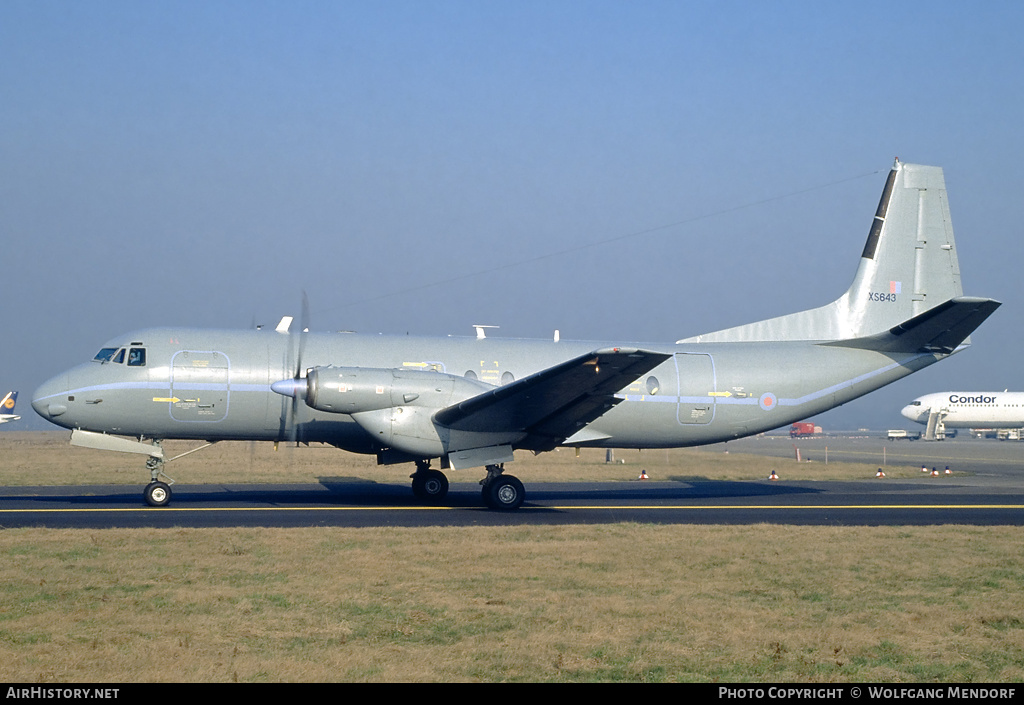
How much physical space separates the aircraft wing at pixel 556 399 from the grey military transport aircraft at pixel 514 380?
0.04 metres

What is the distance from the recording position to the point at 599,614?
28.1ft

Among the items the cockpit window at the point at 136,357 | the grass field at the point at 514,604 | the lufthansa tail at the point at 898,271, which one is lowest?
the grass field at the point at 514,604

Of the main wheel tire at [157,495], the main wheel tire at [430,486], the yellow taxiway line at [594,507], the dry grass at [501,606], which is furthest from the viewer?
the main wheel tire at [430,486]

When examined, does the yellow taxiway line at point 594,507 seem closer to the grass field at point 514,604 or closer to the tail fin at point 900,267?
the grass field at point 514,604

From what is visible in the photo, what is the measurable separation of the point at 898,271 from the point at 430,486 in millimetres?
12377

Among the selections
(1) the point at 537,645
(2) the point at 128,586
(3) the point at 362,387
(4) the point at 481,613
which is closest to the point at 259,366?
(3) the point at 362,387

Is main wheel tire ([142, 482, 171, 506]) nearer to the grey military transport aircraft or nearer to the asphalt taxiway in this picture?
the grey military transport aircraft

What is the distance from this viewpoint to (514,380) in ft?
64.0

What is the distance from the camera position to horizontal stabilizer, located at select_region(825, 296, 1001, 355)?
17.9 meters

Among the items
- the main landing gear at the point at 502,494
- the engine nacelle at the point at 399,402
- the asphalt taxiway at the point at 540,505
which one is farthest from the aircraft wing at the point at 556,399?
the asphalt taxiway at the point at 540,505

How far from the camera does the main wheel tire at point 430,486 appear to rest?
19891 millimetres

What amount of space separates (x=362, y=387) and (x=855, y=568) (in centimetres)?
900

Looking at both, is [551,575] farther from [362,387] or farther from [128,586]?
[362,387]
